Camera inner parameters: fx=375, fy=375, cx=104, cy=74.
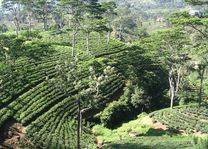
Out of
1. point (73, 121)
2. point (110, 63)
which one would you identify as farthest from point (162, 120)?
point (110, 63)

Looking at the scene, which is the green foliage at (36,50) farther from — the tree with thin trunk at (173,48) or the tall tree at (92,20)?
the tree with thin trunk at (173,48)

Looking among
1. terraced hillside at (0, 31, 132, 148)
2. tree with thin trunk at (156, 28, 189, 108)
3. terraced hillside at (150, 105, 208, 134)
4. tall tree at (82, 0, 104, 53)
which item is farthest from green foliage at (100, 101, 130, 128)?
tall tree at (82, 0, 104, 53)

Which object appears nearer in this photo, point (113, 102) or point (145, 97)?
point (113, 102)

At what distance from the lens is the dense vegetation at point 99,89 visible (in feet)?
123

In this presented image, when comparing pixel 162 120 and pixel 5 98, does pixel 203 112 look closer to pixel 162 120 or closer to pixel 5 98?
pixel 162 120

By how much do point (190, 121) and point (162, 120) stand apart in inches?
149

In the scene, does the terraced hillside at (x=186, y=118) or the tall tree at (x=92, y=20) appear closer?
the terraced hillside at (x=186, y=118)

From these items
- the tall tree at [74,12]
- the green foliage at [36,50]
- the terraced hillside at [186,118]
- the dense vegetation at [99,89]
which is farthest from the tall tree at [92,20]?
the terraced hillside at [186,118]

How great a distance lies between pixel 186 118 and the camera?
5281 cm

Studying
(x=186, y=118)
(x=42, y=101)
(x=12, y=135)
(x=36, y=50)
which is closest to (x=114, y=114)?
(x=186, y=118)

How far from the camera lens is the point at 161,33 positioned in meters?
58.3

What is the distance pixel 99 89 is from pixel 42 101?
1014 centimetres

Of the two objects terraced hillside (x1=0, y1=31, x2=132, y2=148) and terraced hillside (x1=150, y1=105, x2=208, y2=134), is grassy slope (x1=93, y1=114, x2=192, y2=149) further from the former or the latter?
terraced hillside (x1=0, y1=31, x2=132, y2=148)

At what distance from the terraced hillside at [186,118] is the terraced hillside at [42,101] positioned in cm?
904
